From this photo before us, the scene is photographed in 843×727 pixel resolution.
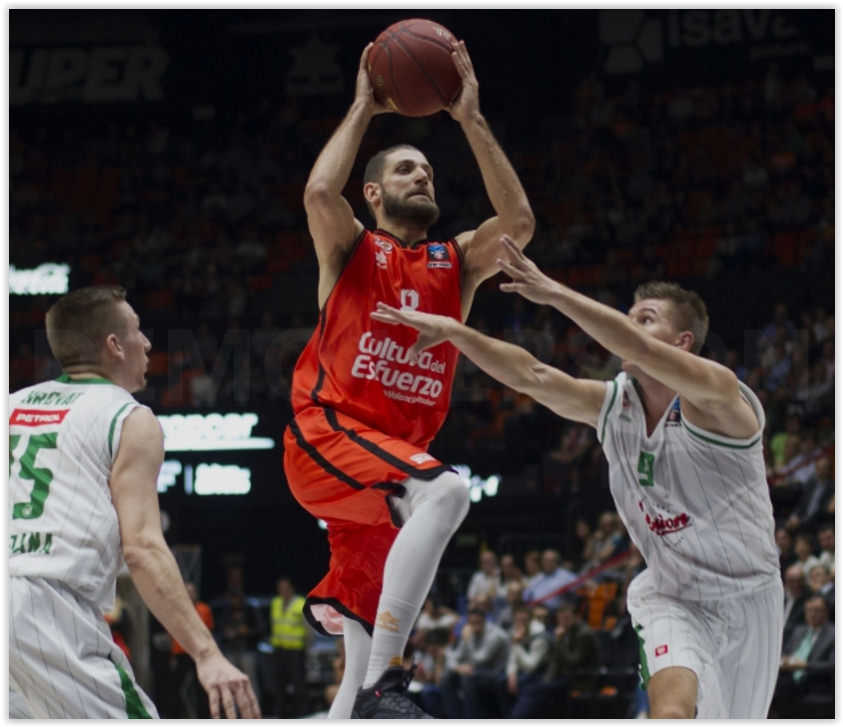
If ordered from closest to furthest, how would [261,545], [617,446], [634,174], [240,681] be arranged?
[240,681] → [617,446] → [261,545] → [634,174]

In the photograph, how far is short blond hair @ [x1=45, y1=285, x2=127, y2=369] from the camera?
15.3 ft

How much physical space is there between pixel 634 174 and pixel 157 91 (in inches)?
340

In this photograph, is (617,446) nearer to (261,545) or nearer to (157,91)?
(261,545)

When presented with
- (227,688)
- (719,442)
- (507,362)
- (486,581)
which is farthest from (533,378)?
(486,581)

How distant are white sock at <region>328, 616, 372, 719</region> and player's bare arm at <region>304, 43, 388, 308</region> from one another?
4.89ft

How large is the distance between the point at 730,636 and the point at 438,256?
2188 mm

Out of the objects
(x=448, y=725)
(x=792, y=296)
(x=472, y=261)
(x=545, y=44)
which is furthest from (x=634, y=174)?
(x=448, y=725)

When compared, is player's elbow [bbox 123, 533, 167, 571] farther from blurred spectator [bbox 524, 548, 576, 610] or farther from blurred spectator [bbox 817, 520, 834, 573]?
blurred spectator [bbox 524, 548, 576, 610]

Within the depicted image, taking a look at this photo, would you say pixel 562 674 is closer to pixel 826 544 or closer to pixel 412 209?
pixel 826 544

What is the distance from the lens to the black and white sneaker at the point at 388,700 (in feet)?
16.3

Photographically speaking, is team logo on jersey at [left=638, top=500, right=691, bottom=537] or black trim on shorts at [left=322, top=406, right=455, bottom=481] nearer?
black trim on shorts at [left=322, top=406, right=455, bottom=481]

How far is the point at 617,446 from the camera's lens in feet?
18.5

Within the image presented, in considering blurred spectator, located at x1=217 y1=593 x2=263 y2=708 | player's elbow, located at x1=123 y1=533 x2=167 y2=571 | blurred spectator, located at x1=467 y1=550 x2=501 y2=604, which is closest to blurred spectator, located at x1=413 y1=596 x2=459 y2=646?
blurred spectator, located at x1=467 y1=550 x2=501 y2=604

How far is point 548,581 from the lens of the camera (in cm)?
1309
